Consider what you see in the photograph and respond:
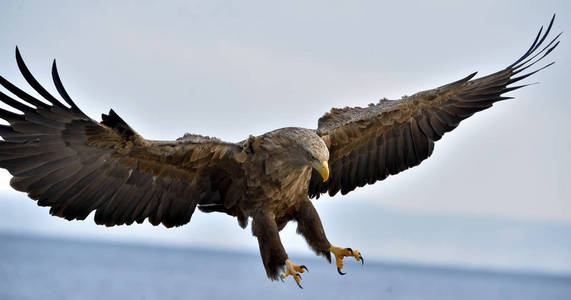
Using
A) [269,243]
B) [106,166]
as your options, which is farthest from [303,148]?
[106,166]

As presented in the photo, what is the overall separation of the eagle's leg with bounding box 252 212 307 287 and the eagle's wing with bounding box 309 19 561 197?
3.57 ft

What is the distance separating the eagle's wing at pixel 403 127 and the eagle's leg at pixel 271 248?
109 cm

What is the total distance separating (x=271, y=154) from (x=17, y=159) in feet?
6.89

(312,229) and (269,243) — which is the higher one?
(312,229)


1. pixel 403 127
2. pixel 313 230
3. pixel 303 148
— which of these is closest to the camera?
pixel 303 148

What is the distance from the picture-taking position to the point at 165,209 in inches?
298

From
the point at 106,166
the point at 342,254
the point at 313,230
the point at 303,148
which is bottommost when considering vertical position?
the point at 342,254

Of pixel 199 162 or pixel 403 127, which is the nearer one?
pixel 199 162

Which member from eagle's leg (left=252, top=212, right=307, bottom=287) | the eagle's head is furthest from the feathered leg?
the eagle's head

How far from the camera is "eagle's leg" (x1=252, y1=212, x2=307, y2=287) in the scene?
22.7ft

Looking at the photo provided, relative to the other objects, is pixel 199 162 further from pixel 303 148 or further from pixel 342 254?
pixel 342 254

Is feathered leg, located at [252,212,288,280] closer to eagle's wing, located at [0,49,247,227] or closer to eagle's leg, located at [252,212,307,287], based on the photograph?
eagle's leg, located at [252,212,307,287]

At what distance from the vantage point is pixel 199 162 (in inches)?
288

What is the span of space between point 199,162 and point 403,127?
2.17 metres
